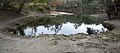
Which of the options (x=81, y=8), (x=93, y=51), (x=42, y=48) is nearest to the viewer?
(x=93, y=51)

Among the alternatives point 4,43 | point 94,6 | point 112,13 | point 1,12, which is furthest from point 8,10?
point 94,6

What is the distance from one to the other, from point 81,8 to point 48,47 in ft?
130

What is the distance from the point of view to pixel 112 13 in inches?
1003

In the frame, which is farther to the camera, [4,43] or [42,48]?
[4,43]

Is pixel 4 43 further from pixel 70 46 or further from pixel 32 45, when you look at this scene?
pixel 70 46

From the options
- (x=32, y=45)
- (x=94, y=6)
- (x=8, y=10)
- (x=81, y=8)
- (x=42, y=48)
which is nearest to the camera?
(x=42, y=48)

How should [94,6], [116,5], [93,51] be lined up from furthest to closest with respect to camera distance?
[94,6]
[116,5]
[93,51]

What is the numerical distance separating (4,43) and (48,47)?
9.20 ft

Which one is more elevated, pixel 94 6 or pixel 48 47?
pixel 48 47

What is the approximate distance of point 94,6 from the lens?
4481 cm

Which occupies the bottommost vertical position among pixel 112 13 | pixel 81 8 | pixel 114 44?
pixel 81 8

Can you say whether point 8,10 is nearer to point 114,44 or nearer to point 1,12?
point 1,12

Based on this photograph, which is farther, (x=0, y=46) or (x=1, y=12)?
(x=1, y=12)

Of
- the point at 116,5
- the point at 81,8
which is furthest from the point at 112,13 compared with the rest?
the point at 81,8
